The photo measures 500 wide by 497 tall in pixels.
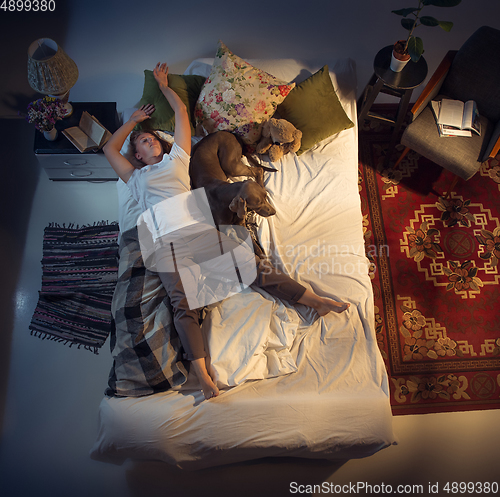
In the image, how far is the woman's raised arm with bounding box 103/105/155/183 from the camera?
86.7 inches

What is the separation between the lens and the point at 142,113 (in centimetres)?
232

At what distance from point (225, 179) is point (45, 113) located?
119 centimetres

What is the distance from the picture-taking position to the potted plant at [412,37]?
6.54 ft

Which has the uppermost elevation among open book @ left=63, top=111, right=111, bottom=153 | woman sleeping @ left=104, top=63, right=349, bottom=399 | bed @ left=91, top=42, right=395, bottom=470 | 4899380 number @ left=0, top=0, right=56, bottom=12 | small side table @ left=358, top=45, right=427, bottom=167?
4899380 number @ left=0, top=0, right=56, bottom=12

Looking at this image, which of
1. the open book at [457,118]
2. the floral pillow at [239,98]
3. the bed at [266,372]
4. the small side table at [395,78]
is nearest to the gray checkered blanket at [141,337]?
the bed at [266,372]

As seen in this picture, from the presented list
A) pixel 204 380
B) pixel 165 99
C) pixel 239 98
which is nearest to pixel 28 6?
pixel 165 99

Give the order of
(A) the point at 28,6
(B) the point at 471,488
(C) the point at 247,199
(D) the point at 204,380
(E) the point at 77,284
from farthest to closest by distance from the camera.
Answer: (A) the point at 28,6, (E) the point at 77,284, (B) the point at 471,488, (C) the point at 247,199, (D) the point at 204,380

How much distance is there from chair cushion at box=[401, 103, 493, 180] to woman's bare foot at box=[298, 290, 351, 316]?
129 centimetres

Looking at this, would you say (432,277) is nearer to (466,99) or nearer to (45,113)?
(466,99)

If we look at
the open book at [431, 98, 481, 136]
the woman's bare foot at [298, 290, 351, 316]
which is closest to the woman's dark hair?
the woman's bare foot at [298, 290, 351, 316]

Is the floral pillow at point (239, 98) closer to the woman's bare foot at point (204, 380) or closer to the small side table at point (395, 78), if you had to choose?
the small side table at point (395, 78)

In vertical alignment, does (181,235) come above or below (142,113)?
Result: below

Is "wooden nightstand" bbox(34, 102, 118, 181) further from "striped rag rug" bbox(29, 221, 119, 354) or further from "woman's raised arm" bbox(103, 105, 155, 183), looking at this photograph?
"striped rag rug" bbox(29, 221, 119, 354)

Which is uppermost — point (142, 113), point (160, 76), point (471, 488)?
point (160, 76)
